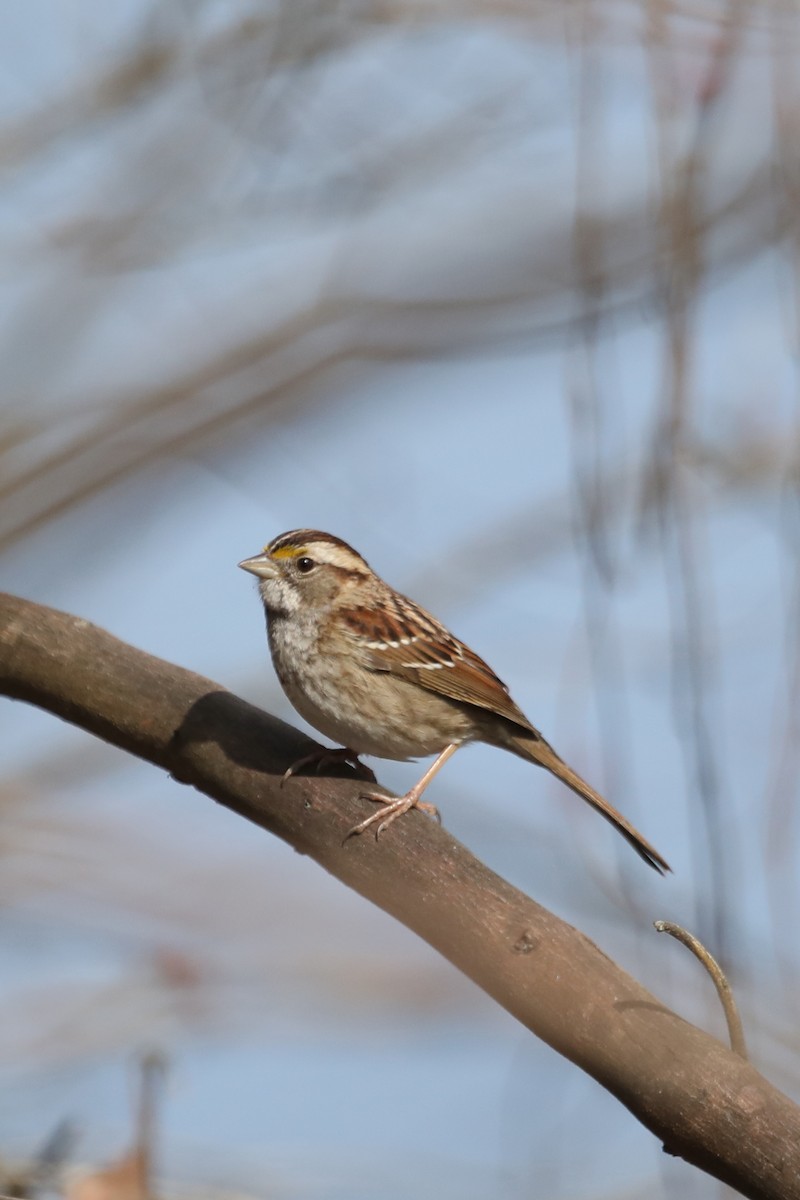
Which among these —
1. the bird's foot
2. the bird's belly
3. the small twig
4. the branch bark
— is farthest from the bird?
the small twig

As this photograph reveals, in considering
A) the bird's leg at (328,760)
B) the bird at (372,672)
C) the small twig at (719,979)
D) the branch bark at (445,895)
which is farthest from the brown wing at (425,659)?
the small twig at (719,979)

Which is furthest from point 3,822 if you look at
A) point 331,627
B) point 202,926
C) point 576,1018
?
point 576,1018

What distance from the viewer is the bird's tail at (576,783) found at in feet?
12.9

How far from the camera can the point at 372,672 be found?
4383 millimetres

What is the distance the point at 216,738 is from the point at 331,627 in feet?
4.33

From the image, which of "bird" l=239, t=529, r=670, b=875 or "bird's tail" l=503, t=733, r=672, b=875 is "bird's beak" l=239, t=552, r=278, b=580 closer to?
"bird" l=239, t=529, r=670, b=875

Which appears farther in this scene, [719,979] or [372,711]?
[372,711]

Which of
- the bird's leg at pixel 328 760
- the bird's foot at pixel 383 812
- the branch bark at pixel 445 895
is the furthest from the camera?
the bird's leg at pixel 328 760

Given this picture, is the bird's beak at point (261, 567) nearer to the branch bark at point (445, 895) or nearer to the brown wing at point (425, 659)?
the brown wing at point (425, 659)

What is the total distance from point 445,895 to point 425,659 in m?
1.83

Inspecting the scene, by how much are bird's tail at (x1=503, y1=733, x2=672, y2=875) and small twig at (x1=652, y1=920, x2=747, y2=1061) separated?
1401 mm

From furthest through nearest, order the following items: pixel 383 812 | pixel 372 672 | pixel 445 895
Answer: pixel 372 672, pixel 383 812, pixel 445 895

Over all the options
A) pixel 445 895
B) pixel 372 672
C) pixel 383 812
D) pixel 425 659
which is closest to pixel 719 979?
pixel 445 895

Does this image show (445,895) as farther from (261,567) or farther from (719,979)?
(261,567)
